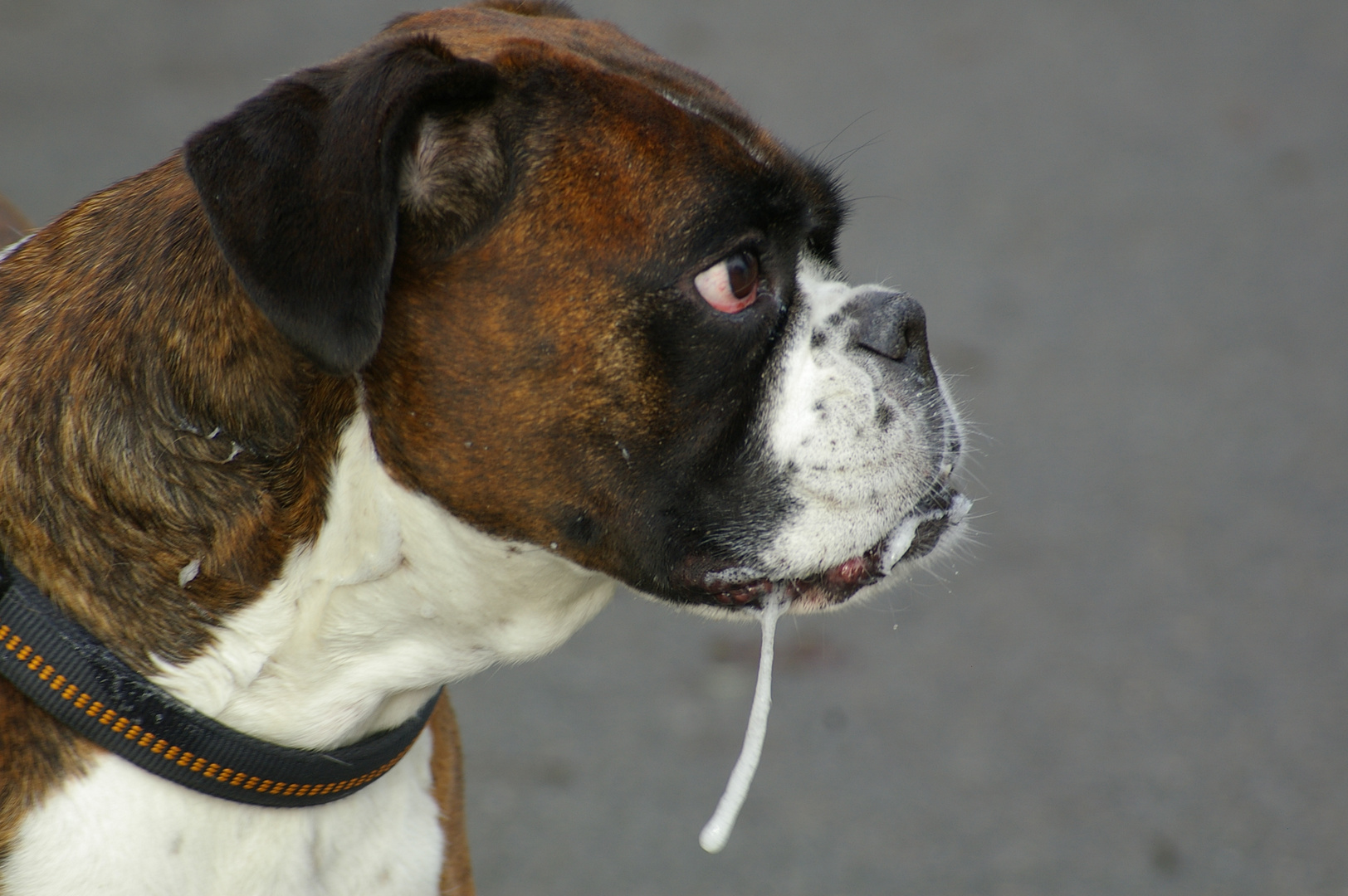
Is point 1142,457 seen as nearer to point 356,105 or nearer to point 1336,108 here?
point 1336,108

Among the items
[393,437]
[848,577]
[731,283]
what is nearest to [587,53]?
[731,283]

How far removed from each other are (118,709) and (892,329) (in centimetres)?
129

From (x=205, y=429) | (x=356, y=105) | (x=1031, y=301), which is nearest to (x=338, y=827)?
(x=205, y=429)

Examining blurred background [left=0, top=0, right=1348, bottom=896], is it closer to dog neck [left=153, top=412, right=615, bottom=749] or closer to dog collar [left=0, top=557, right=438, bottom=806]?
dog neck [left=153, top=412, right=615, bottom=749]

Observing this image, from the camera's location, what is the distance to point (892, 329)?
2225mm

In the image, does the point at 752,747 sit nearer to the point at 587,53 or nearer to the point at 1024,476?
the point at 587,53

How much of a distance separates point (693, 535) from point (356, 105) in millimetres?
796

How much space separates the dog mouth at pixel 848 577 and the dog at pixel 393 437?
20 mm

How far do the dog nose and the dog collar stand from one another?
1.09 m

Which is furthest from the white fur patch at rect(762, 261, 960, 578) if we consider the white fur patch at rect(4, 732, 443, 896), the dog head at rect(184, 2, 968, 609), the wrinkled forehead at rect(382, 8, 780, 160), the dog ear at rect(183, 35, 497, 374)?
the white fur patch at rect(4, 732, 443, 896)

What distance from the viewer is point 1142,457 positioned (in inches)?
191

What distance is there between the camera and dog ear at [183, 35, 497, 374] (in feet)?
5.98

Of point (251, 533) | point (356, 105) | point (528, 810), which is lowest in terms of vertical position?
point (528, 810)

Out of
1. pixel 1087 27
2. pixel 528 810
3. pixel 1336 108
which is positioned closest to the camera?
pixel 528 810
